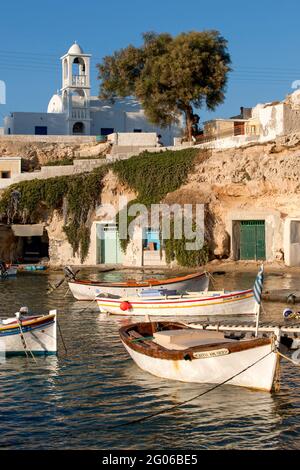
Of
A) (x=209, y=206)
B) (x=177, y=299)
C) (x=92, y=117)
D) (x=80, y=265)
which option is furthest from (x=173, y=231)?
(x=92, y=117)

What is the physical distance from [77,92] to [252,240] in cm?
2872

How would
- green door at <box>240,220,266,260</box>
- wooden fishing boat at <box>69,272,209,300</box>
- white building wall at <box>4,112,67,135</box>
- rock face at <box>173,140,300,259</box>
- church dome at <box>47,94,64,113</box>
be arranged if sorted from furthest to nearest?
church dome at <box>47,94,64,113</box> < white building wall at <box>4,112,67,135</box> < green door at <box>240,220,266,260</box> < rock face at <box>173,140,300,259</box> < wooden fishing boat at <box>69,272,209,300</box>

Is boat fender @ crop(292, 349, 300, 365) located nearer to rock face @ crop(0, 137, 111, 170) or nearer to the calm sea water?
the calm sea water

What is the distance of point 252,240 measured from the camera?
4644cm

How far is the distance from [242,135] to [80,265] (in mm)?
13904

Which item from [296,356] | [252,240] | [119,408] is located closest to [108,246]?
[252,240]

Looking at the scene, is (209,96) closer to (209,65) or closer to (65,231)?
(209,65)

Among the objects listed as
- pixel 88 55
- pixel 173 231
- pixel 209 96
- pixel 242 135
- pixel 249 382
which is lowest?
pixel 249 382

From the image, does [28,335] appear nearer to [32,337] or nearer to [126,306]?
[32,337]

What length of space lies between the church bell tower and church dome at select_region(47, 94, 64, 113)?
23.4 inches

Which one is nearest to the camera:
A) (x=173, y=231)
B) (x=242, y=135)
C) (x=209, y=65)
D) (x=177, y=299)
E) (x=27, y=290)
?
(x=177, y=299)

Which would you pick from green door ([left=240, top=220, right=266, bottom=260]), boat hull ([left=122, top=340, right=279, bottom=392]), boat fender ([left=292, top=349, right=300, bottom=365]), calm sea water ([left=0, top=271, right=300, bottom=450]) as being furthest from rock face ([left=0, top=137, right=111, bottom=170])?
boat hull ([left=122, top=340, right=279, bottom=392])

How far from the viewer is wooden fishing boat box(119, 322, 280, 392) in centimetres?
1647

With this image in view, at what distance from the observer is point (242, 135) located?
4978cm
